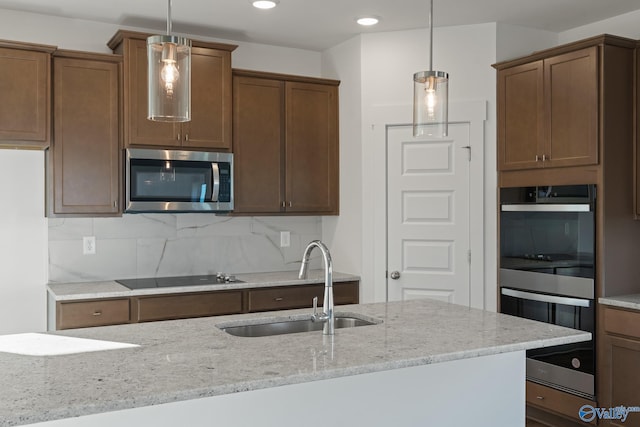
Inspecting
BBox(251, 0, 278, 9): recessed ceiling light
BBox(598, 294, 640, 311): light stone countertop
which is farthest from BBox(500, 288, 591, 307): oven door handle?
BBox(251, 0, 278, 9): recessed ceiling light

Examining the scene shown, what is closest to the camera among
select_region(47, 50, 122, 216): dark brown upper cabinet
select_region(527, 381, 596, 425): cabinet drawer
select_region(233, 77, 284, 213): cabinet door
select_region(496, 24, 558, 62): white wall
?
select_region(527, 381, 596, 425): cabinet drawer

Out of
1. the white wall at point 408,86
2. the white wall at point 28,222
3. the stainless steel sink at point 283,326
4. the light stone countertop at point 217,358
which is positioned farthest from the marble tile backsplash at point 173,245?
the stainless steel sink at point 283,326

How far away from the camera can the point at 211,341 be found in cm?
221

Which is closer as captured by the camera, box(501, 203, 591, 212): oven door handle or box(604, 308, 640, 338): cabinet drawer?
box(604, 308, 640, 338): cabinet drawer

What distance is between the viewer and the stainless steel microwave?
3947mm

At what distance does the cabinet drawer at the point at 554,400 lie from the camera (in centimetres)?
368

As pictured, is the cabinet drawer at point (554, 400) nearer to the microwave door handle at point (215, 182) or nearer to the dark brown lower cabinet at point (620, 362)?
the dark brown lower cabinet at point (620, 362)

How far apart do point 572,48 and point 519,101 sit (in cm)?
48

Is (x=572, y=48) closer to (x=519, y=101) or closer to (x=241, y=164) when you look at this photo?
(x=519, y=101)

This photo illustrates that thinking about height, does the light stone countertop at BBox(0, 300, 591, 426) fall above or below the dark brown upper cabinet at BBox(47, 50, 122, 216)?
below

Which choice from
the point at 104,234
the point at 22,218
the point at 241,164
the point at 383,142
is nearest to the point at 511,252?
the point at 383,142

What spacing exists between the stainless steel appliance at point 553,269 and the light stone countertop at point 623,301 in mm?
91

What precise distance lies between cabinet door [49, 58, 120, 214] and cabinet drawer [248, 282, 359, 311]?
42.9 inches

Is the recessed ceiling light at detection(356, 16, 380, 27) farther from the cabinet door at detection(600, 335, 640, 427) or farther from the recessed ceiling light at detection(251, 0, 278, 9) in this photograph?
the cabinet door at detection(600, 335, 640, 427)
